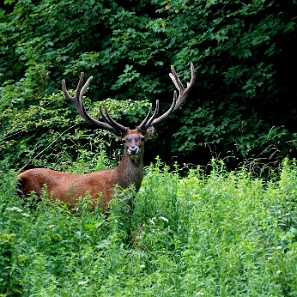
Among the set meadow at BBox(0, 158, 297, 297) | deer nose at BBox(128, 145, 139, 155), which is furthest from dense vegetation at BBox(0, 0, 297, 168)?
meadow at BBox(0, 158, 297, 297)

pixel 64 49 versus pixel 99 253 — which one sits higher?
pixel 99 253

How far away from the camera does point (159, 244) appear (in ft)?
25.6

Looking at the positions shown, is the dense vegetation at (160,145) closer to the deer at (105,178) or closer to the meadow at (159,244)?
the meadow at (159,244)

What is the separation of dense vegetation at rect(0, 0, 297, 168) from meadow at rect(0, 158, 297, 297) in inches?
171

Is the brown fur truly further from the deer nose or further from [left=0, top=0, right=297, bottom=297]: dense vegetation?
[left=0, top=0, right=297, bottom=297]: dense vegetation

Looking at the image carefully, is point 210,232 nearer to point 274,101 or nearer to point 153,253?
point 153,253

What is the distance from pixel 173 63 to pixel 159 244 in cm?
686

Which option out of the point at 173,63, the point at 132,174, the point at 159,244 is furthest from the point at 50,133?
the point at 159,244

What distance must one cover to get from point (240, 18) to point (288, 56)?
114 cm

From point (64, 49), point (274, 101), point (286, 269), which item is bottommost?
point (274, 101)

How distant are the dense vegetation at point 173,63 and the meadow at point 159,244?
4343mm

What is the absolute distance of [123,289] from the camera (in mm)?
6445

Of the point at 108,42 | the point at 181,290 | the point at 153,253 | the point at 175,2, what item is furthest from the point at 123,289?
the point at 108,42

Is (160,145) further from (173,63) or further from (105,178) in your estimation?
(105,178)
